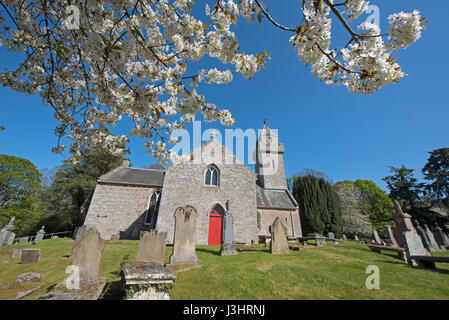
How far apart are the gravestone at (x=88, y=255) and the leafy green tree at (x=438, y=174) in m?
33.6

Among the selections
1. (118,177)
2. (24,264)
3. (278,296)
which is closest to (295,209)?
(278,296)

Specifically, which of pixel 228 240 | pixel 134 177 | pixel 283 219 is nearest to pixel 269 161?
pixel 283 219

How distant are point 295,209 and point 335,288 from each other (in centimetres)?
1586

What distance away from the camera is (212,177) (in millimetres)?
16281

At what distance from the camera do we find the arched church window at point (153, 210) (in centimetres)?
1709

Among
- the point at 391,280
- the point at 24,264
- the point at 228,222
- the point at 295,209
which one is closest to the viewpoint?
the point at 391,280

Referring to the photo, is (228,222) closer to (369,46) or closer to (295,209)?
(369,46)

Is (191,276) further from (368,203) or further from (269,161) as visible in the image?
(368,203)

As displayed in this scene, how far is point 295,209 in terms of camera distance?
64.6 feet

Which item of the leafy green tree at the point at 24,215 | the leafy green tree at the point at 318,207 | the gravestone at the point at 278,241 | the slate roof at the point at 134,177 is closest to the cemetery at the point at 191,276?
the gravestone at the point at 278,241

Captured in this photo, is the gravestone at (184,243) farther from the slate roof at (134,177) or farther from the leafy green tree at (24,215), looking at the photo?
the leafy green tree at (24,215)

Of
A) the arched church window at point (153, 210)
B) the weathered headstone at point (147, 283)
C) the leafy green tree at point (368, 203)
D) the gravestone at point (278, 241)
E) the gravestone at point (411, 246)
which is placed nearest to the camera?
the weathered headstone at point (147, 283)

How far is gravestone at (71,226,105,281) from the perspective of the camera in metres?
4.92

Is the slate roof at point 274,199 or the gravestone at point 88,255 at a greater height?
the slate roof at point 274,199
